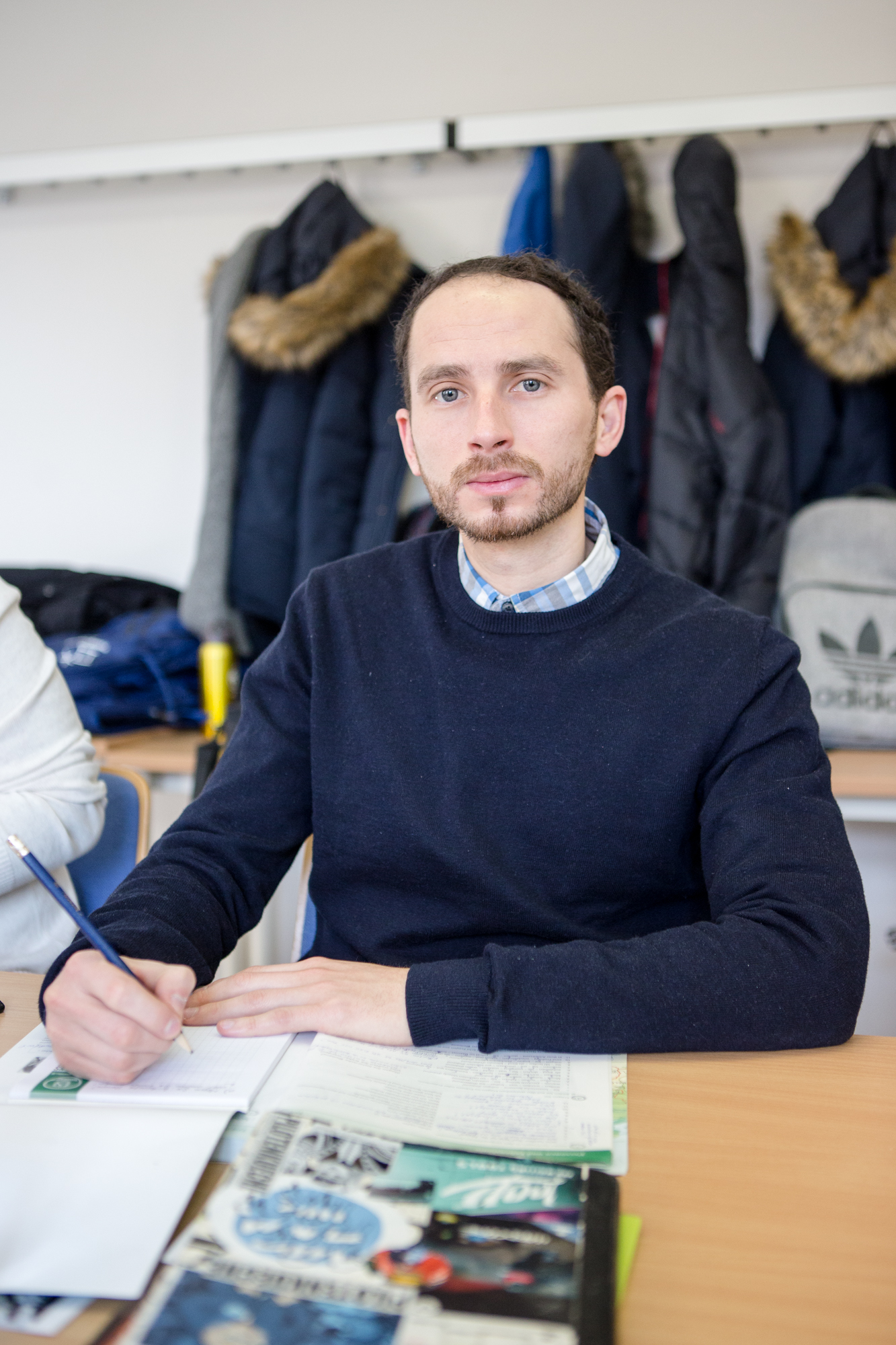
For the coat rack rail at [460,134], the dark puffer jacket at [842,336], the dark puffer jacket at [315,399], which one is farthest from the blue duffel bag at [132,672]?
the dark puffer jacket at [842,336]

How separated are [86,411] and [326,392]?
0.89 metres

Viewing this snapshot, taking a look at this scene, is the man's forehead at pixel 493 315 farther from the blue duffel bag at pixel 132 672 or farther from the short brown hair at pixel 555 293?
the blue duffel bag at pixel 132 672

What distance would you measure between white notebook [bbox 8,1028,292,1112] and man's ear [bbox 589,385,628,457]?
85 cm

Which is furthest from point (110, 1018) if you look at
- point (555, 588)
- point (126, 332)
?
point (126, 332)

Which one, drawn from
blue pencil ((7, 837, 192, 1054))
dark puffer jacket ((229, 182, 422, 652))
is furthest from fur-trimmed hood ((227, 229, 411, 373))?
blue pencil ((7, 837, 192, 1054))

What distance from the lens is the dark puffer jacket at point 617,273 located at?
2340mm

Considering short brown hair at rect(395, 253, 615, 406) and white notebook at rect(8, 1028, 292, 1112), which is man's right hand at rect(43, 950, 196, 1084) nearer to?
white notebook at rect(8, 1028, 292, 1112)

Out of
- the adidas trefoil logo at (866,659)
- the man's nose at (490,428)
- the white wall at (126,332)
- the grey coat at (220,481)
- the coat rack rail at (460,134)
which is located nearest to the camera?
the man's nose at (490,428)

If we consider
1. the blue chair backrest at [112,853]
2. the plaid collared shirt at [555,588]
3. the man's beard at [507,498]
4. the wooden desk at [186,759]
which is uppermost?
the man's beard at [507,498]

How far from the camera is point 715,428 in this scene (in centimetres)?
228

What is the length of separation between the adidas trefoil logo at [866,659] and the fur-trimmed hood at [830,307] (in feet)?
1.91

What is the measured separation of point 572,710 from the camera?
114 cm

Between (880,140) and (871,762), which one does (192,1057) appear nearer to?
(871,762)

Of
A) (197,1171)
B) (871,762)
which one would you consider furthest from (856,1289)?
(871,762)
